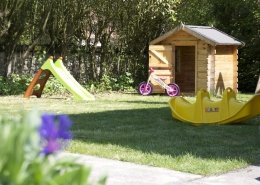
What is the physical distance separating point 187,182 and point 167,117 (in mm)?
5954

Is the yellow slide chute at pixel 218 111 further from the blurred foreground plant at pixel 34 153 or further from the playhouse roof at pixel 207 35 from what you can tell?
the blurred foreground plant at pixel 34 153

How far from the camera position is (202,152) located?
7191mm

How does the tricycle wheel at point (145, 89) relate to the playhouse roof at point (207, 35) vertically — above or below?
below

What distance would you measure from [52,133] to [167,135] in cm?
720

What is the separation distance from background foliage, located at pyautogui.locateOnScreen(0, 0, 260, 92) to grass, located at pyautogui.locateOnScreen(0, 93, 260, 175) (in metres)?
6.45

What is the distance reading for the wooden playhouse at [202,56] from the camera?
18.2m

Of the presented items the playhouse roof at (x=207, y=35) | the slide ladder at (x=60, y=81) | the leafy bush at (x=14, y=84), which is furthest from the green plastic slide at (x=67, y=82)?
the playhouse roof at (x=207, y=35)

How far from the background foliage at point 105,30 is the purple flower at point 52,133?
1722 cm

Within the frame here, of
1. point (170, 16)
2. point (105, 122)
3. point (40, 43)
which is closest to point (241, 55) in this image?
point (170, 16)

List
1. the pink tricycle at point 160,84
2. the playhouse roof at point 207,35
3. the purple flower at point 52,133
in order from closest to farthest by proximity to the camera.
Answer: the purple flower at point 52,133
the playhouse roof at point 207,35
the pink tricycle at point 160,84

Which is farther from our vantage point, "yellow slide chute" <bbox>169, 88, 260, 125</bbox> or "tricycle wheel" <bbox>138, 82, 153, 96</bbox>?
"tricycle wheel" <bbox>138, 82, 153, 96</bbox>

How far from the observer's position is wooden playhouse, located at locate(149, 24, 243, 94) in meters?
18.2

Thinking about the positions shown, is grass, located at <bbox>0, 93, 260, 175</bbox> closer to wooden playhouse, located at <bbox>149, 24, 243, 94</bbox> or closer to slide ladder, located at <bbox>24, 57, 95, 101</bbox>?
slide ladder, located at <bbox>24, 57, 95, 101</bbox>

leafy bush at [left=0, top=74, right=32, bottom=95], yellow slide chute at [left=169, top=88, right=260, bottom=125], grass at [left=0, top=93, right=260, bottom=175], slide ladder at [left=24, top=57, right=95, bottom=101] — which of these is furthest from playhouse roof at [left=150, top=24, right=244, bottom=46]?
yellow slide chute at [left=169, top=88, right=260, bottom=125]
